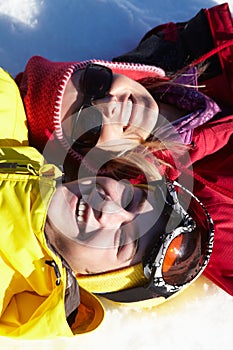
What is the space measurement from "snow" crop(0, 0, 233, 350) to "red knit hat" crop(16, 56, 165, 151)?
27 cm

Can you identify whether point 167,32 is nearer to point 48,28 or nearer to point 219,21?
point 219,21

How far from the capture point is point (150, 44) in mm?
1457

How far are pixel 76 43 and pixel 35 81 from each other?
0.39 m

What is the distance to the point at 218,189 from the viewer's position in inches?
50.6

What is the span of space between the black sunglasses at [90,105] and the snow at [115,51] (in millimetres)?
387

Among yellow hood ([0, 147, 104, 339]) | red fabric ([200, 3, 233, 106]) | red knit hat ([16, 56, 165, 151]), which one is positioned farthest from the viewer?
red fabric ([200, 3, 233, 106])

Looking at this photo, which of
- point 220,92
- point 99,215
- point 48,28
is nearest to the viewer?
point 99,215

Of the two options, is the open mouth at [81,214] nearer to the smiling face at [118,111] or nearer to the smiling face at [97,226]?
the smiling face at [97,226]

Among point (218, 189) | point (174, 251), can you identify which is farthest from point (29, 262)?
point (218, 189)

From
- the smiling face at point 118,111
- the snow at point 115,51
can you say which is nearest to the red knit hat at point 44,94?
the smiling face at point 118,111

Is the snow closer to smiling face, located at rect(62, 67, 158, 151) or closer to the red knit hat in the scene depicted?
the red knit hat

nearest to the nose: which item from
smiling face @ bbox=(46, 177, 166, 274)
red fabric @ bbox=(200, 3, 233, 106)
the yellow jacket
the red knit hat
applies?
smiling face @ bbox=(46, 177, 166, 274)

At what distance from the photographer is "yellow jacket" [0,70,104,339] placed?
98 centimetres

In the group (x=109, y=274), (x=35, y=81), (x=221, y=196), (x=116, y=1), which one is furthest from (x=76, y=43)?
(x=109, y=274)
